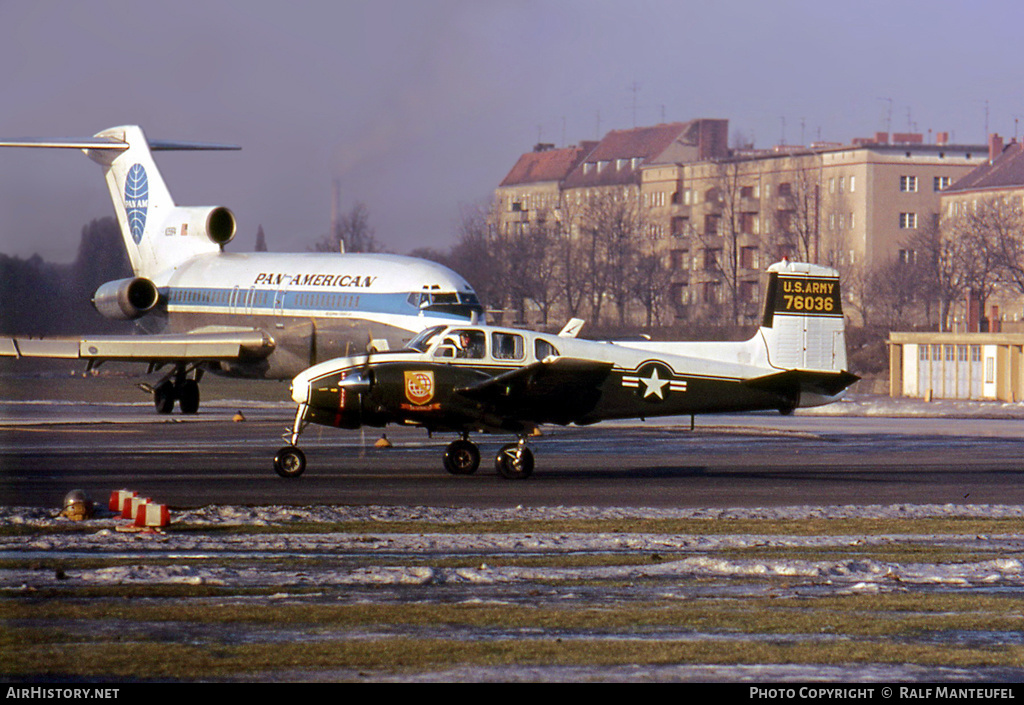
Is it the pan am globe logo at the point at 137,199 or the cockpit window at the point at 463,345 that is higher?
the pan am globe logo at the point at 137,199

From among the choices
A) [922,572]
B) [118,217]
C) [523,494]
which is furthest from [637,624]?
[118,217]

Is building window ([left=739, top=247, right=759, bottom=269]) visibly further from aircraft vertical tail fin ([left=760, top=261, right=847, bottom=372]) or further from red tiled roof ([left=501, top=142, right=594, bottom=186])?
aircraft vertical tail fin ([left=760, top=261, right=847, bottom=372])

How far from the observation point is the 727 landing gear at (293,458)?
21.2 m

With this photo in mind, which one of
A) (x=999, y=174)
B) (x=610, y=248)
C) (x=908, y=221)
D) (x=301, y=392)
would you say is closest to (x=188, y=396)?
(x=301, y=392)

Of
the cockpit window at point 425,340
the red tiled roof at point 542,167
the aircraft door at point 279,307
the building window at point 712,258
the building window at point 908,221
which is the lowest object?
the cockpit window at point 425,340

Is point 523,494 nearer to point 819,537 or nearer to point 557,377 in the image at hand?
point 557,377

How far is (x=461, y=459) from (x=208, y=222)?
22261 mm

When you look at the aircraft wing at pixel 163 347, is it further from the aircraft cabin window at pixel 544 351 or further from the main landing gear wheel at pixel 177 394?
the aircraft cabin window at pixel 544 351

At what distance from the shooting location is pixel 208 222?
42.4 meters

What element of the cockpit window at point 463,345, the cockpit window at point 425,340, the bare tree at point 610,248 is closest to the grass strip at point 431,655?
the cockpit window at point 463,345

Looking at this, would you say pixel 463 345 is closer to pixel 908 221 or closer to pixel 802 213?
pixel 802 213

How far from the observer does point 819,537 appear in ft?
49.3

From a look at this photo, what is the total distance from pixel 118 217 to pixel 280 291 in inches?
292

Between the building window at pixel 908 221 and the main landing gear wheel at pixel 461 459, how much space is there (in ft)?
300
